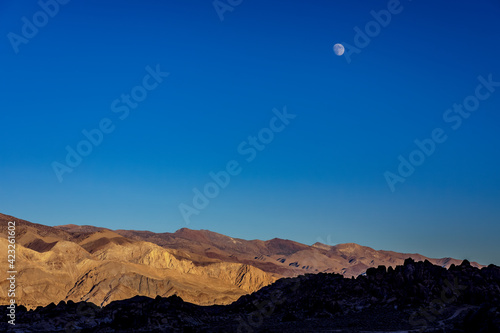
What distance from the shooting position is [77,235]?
17638cm

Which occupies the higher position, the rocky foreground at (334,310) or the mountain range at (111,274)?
the mountain range at (111,274)

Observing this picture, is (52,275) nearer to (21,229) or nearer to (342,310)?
(21,229)

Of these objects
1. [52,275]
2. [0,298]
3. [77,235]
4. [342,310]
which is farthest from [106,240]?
[342,310]

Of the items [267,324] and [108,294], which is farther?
[108,294]

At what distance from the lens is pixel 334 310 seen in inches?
1693

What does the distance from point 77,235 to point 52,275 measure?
66.2 meters

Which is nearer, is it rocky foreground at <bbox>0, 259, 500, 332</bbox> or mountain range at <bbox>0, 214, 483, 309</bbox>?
rocky foreground at <bbox>0, 259, 500, 332</bbox>

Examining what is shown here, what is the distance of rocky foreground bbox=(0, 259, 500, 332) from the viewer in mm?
38219

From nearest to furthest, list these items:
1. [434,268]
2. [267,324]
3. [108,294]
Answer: [267,324] → [434,268] → [108,294]

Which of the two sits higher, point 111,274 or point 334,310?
point 111,274

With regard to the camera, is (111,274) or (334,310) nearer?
(334,310)

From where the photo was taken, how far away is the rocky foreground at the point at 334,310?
3822 cm

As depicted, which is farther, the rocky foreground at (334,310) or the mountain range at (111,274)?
the mountain range at (111,274)

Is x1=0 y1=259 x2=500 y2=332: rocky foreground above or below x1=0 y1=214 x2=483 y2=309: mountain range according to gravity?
below
